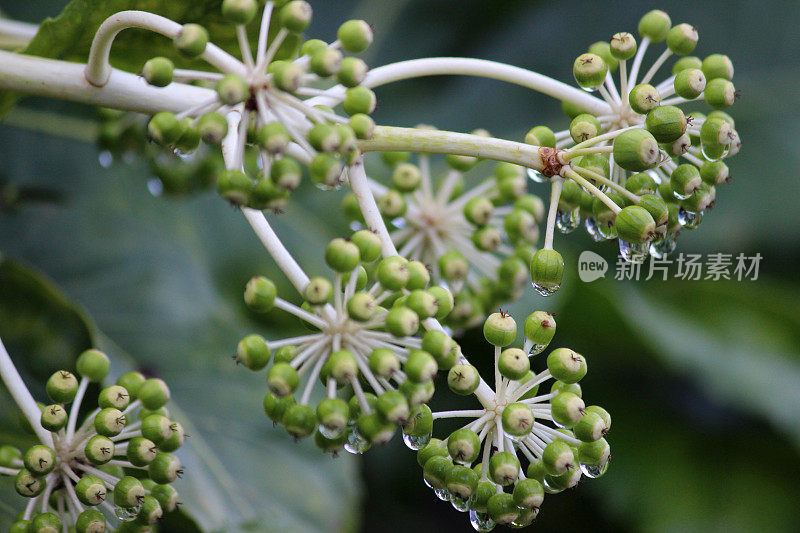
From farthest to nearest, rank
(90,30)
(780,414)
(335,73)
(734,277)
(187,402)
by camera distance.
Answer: (734,277) < (780,414) < (187,402) < (90,30) < (335,73)

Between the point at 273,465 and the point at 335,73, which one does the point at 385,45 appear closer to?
the point at 273,465

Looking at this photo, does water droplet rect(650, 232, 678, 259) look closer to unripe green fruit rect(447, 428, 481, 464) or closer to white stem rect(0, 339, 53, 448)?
unripe green fruit rect(447, 428, 481, 464)

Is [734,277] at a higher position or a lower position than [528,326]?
lower

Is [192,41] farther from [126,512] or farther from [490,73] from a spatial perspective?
[126,512]

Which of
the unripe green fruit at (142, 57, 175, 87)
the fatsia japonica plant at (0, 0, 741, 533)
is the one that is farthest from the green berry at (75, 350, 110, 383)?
the unripe green fruit at (142, 57, 175, 87)

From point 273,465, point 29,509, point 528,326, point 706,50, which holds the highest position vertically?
point 706,50

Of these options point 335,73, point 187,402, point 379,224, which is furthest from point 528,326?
point 187,402

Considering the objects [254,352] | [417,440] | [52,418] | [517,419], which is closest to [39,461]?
[52,418]
